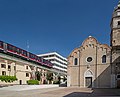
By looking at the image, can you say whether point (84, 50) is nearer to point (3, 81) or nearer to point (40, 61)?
point (3, 81)

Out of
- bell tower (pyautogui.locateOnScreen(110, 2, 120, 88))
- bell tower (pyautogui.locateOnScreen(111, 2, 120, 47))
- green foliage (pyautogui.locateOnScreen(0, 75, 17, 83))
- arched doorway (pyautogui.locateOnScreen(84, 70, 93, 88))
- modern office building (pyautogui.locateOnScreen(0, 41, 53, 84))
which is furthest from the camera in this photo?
modern office building (pyautogui.locateOnScreen(0, 41, 53, 84))

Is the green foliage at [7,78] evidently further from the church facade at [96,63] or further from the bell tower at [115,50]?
the bell tower at [115,50]

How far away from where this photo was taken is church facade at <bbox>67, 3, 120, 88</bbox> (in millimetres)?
39406

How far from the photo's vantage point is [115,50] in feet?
131

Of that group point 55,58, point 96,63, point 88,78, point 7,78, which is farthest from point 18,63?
point 55,58

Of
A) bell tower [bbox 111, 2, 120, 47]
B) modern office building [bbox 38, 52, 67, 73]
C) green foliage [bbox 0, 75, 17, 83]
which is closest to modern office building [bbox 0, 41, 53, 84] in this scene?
green foliage [bbox 0, 75, 17, 83]

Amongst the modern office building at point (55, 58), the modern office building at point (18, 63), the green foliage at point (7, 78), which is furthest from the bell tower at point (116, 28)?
the modern office building at point (55, 58)

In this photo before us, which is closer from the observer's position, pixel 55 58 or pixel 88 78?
pixel 88 78

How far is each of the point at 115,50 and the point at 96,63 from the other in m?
5.25

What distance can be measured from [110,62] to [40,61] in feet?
104

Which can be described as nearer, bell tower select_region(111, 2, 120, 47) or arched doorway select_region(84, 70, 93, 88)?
bell tower select_region(111, 2, 120, 47)

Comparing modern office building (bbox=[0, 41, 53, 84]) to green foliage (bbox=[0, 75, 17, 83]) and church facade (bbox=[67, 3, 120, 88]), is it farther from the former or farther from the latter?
church facade (bbox=[67, 3, 120, 88])

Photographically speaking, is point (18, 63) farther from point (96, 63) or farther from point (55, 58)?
point (55, 58)

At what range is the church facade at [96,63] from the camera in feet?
129
